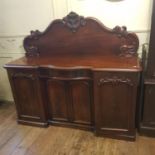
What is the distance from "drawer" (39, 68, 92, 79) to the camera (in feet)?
6.67

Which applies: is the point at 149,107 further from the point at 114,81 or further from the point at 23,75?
the point at 23,75

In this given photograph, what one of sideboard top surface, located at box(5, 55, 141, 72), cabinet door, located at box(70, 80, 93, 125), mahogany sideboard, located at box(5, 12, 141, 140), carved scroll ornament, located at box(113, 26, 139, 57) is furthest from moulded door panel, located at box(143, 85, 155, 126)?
cabinet door, located at box(70, 80, 93, 125)

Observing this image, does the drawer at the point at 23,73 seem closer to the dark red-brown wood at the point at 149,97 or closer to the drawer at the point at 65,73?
the drawer at the point at 65,73

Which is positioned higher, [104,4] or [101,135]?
[104,4]

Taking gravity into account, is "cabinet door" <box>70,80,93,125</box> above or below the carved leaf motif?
below

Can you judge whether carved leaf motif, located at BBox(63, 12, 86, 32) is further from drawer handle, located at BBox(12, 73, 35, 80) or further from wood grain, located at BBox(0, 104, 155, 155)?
wood grain, located at BBox(0, 104, 155, 155)

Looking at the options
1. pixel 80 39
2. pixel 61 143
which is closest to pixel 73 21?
pixel 80 39

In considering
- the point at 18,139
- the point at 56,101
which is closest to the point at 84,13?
the point at 56,101

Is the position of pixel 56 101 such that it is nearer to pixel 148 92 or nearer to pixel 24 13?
pixel 148 92

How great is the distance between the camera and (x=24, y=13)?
8.35 feet

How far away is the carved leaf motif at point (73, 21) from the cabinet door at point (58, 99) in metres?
0.71

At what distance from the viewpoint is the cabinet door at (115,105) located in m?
1.93

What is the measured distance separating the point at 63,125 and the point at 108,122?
618mm

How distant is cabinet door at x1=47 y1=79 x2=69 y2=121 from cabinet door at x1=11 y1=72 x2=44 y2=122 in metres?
0.15
